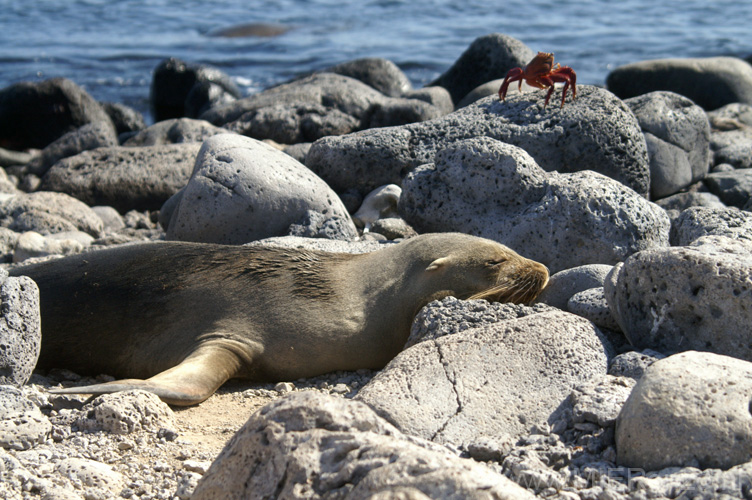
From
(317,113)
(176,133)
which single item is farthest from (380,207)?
(176,133)

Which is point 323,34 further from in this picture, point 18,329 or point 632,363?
point 632,363

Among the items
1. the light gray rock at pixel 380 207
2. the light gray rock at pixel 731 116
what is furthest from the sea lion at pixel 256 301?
the light gray rock at pixel 731 116

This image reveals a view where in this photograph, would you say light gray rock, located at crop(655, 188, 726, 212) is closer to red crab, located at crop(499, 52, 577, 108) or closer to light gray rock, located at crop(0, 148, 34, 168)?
red crab, located at crop(499, 52, 577, 108)

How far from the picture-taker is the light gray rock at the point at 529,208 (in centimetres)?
586

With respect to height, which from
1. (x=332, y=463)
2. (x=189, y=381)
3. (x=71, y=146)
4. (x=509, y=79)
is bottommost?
(x=71, y=146)

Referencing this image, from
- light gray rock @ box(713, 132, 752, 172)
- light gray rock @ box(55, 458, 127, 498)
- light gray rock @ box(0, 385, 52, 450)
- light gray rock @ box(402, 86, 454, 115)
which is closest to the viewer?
light gray rock @ box(55, 458, 127, 498)

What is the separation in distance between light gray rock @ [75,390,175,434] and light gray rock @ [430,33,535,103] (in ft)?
34.4

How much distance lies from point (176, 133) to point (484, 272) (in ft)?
25.8

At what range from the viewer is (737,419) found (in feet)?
9.75

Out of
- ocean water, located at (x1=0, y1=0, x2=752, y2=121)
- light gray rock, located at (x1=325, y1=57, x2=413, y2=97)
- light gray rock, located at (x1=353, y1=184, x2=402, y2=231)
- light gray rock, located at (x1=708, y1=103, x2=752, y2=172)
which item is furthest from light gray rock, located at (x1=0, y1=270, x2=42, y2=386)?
ocean water, located at (x1=0, y1=0, x2=752, y2=121)

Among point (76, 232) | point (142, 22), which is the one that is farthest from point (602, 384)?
point (142, 22)

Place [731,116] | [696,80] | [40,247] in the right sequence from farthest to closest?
[696,80], [731,116], [40,247]

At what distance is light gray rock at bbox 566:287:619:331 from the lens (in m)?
4.54

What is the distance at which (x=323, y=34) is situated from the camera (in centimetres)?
2559
